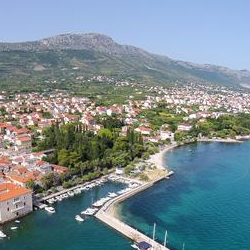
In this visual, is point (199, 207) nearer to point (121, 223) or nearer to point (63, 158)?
point (121, 223)

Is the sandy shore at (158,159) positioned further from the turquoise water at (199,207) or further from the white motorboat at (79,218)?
the white motorboat at (79,218)

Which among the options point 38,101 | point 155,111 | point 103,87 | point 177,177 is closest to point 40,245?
point 177,177

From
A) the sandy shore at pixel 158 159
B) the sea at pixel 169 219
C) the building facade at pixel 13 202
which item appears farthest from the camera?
the sandy shore at pixel 158 159

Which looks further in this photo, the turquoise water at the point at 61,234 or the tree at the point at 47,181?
the tree at the point at 47,181

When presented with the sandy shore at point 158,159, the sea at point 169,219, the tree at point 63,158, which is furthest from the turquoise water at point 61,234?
the sandy shore at point 158,159

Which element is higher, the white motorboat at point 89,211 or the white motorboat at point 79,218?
the white motorboat at point 89,211

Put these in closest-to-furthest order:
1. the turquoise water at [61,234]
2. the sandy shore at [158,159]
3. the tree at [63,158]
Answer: the turquoise water at [61,234], the tree at [63,158], the sandy shore at [158,159]

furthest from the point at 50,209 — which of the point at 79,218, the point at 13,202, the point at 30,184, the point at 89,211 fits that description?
the point at 30,184

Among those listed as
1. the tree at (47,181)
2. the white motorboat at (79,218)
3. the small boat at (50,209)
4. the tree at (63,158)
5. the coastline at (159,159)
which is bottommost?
the white motorboat at (79,218)
